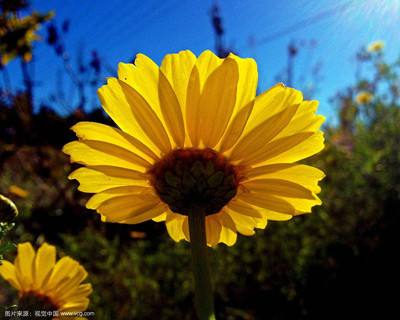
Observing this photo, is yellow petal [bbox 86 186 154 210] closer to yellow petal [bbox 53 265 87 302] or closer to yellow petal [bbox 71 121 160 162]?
yellow petal [bbox 71 121 160 162]

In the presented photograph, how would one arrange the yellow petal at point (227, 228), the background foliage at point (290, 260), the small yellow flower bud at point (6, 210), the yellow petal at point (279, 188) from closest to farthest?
the small yellow flower bud at point (6, 210), the yellow petal at point (279, 188), the yellow petal at point (227, 228), the background foliage at point (290, 260)

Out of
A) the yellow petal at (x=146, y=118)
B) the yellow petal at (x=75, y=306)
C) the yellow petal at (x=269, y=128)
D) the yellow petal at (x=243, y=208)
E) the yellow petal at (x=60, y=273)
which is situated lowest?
the yellow petal at (x=75, y=306)

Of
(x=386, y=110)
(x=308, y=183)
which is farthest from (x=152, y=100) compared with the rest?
(x=386, y=110)

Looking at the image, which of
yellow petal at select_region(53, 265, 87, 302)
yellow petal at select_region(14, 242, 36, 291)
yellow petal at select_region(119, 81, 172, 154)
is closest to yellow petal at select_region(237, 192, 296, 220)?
yellow petal at select_region(119, 81, 172, 154)

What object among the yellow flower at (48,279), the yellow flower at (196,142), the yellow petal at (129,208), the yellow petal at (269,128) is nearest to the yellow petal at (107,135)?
the yellow flower at (196,142)

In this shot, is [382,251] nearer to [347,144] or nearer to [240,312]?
[240,312]

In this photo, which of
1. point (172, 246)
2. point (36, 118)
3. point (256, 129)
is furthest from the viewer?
point (36, 118)

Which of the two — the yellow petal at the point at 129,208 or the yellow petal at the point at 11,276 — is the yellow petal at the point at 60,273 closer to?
the yellow petal at the point at 11,276

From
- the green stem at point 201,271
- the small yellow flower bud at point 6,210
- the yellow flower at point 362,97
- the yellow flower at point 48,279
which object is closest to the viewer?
the green stem at point 201,271
